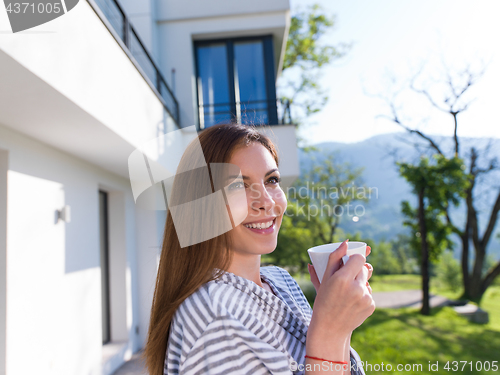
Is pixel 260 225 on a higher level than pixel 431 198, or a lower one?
lower

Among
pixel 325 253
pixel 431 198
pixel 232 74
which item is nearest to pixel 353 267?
pixel 325 253

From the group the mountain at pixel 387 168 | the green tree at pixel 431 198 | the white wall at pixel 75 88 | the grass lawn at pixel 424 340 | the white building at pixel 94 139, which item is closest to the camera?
the white wall at pixel 75 88

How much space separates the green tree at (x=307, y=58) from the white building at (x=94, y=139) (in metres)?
5.39

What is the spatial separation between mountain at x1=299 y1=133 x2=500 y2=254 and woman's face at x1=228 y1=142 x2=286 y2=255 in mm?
7999

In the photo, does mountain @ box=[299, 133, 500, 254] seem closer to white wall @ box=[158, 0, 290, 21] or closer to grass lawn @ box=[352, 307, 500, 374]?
grass lawn @ box=[352, 307, 500, 374]

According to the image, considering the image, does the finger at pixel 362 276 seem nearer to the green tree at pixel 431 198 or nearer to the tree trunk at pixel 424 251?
the green tree at pixel 431 198

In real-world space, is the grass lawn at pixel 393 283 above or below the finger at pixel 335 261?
below

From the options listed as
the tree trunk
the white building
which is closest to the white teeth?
the white building

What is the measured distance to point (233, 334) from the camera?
67 centimetres

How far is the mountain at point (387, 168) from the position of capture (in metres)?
10.1

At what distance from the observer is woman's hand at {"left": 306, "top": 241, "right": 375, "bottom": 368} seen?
0.70 meters

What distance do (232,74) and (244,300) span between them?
6.16 m

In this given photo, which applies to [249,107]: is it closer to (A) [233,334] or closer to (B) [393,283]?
(A) [233,334]

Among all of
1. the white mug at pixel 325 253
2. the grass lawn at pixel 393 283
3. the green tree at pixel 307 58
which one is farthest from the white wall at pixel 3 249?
the grass lawn at pixel 393 283
